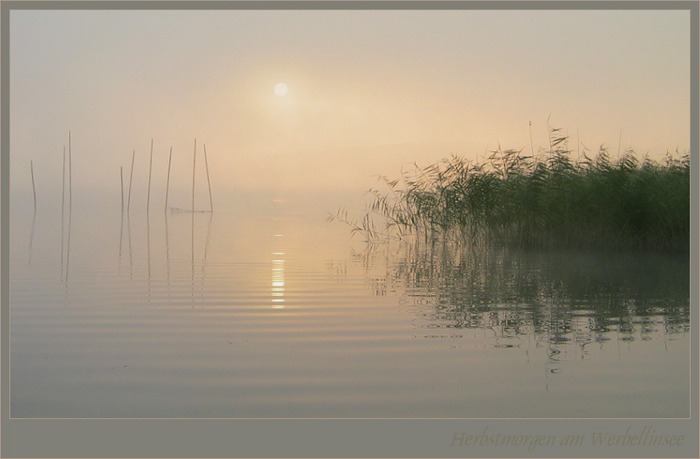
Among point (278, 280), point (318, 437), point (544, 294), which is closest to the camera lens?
point (318, 437)

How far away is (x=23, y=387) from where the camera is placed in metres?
3.21

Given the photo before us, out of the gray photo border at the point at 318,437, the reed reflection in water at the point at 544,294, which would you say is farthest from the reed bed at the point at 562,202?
the gray photo border at the point at 318,437

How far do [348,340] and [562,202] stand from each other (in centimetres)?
617

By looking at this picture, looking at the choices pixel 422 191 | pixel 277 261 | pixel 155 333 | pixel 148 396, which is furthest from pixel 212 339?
pixel 422 191

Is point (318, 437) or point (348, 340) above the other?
point (348, 340)

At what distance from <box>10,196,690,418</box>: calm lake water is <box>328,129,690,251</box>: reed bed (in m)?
1.12

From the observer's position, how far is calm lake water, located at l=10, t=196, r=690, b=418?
3.02m

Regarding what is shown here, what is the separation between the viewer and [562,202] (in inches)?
380

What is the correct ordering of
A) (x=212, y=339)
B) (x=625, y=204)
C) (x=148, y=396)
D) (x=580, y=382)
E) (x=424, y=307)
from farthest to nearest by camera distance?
(x=625, y=204) → (x=424, y=307) → (x=212, y=339) → (x=580, y=382) → (x=148, y=396)

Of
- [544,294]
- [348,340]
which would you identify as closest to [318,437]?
[348,340]

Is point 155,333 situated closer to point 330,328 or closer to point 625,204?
point 330,328

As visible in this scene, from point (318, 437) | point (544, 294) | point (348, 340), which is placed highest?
point (544, 294)

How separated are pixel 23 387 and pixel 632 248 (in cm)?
745

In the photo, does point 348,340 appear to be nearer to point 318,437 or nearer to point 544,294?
point 318,437
